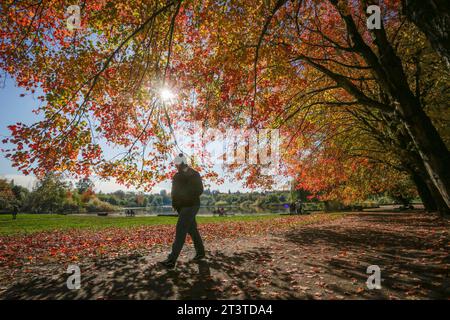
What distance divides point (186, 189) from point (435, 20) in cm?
576

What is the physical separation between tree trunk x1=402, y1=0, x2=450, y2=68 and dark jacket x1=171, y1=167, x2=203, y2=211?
5341 mm

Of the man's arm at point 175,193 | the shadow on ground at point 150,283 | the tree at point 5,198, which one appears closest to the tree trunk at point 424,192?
the shadow on ground at point 150,283

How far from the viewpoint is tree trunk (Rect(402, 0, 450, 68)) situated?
4410mm

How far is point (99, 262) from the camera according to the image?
7.00 meters

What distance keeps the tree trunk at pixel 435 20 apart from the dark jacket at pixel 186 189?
5.34 metres

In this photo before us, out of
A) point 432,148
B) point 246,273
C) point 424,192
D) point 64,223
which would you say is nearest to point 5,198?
point 64,223

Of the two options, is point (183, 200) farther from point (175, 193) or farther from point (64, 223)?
point (64, 223)

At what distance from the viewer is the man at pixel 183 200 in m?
5.96

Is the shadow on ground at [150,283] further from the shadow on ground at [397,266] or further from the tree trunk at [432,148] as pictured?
the tree trunk at [432,148]

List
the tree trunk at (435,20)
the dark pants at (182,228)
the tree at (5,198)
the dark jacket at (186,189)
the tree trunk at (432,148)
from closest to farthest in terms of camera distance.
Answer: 1. the tree trunk at (435,20)
2. the tree trunk at (432,148)
3. the dark pants at (182,228)
4. the dark jacket at (186,189)
5. the tree at (5,198)
